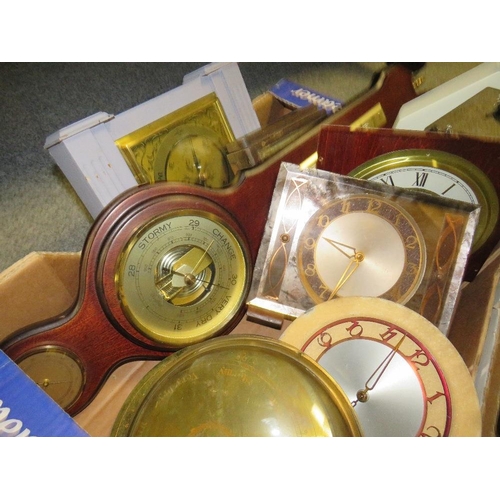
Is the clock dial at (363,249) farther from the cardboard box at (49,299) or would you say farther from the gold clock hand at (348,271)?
the cardboard box at (49,299)

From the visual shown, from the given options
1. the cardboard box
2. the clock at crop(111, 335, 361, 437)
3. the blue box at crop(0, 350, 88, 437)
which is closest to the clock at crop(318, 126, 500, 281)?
the clock at crop(111, 335, 361, 437)

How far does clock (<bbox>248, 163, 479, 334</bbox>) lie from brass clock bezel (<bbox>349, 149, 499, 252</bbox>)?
0.09 m

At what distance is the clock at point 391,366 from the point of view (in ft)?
2.77

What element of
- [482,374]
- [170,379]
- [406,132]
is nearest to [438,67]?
[406,132]

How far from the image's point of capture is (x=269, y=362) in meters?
0.72

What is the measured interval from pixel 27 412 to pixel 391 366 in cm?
63

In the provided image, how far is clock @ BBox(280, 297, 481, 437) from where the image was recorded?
84 centimetres

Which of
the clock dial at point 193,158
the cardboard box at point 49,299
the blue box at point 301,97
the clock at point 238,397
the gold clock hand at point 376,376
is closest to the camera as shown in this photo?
the clock at point 238,397

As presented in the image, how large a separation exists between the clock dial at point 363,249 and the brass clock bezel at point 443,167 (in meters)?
0.10

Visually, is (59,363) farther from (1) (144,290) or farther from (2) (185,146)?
(2) (185,146)

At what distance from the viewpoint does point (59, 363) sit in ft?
2.95

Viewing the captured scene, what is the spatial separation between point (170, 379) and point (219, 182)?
572mm

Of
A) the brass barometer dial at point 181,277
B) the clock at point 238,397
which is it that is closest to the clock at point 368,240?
the brass barometer dial at point 181,277

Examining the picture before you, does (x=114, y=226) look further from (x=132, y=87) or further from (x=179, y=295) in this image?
(x=132, y=87)
